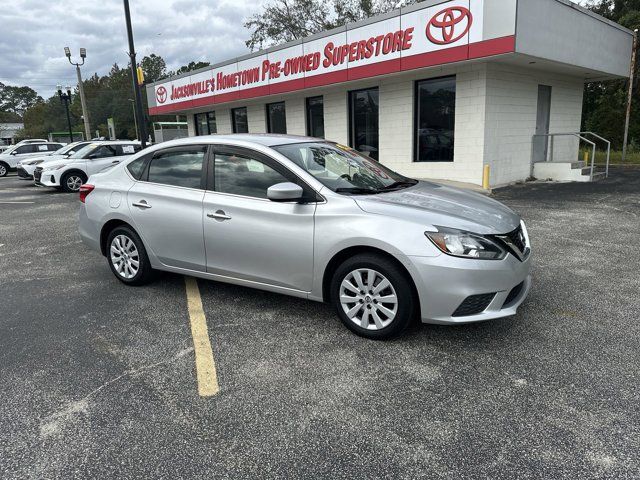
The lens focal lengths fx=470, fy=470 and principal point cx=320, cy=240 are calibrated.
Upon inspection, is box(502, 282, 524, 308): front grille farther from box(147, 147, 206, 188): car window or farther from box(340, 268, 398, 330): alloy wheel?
box(147, 147, 206, 188): car window

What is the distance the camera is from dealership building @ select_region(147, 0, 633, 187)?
10633mm

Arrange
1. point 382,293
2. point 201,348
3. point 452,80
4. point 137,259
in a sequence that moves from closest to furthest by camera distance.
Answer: point 382,293, point 201,348, point 137,259, point 452,80

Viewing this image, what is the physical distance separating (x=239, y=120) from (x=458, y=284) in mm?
18719

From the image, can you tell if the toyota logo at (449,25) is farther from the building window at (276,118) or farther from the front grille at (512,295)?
the front grille at (512,295)

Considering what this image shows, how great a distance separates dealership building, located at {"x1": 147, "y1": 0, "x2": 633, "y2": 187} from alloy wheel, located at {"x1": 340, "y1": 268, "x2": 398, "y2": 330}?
8447 millimetres

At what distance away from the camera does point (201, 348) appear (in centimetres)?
371

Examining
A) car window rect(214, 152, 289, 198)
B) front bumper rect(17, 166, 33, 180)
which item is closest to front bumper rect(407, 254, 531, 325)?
car window rect(214, 152, 289, 198)

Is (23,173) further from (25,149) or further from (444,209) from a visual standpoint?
(444,209)

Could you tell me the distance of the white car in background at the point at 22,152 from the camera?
24.2m

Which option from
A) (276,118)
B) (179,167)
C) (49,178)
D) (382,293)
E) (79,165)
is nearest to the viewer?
(382,293)

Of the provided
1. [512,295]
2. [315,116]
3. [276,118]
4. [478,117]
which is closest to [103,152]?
[276,118]

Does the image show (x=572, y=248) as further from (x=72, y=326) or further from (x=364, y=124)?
(x=364, y=124)

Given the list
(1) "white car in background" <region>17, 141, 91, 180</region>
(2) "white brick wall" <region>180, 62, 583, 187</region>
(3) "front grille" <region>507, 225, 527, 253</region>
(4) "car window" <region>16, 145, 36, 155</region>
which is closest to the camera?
(3) "front grille" <region>507, 225, 527, 253</region>

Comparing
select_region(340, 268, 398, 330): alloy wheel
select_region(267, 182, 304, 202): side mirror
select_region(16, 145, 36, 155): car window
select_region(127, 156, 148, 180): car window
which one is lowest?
select_region(340, 268, 398, 330): alloy wheel
